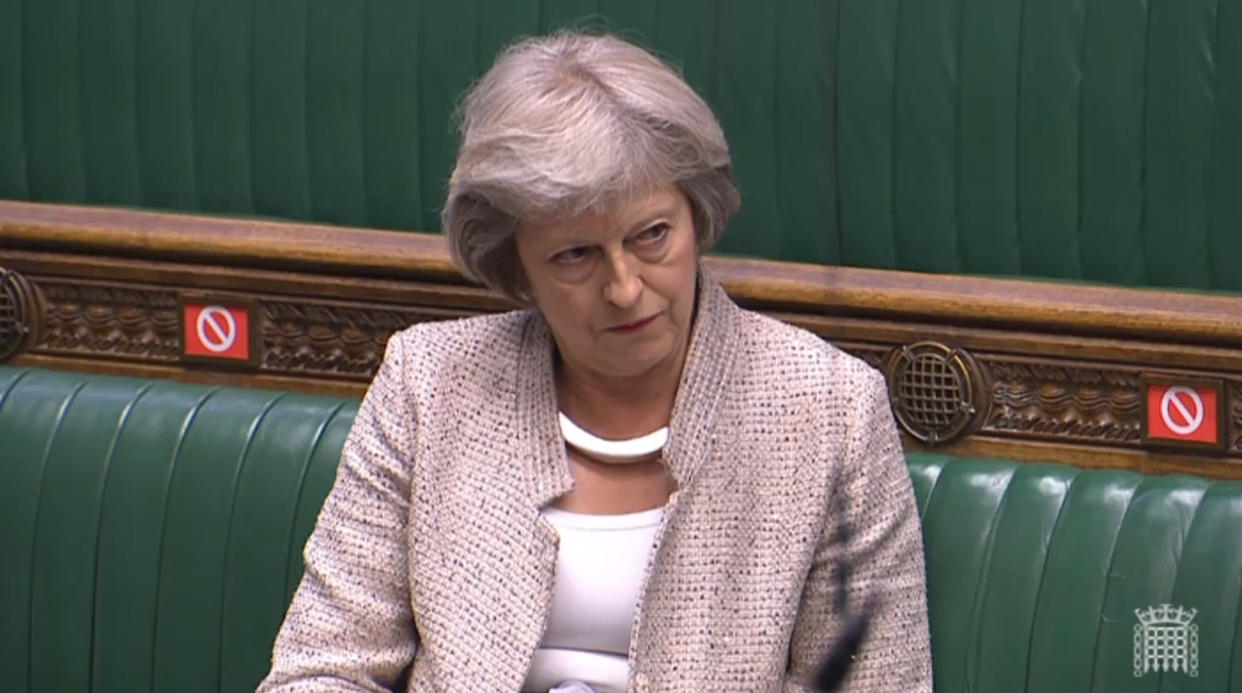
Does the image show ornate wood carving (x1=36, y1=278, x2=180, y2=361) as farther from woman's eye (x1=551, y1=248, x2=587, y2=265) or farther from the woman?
woman's eye (x1=551, y1=248, x2=587, y2=265)

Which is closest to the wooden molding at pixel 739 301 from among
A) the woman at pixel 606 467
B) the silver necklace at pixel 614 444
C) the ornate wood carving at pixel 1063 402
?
the ornate wood carving at pixel 1063 402

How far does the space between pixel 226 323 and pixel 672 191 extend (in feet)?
2.88

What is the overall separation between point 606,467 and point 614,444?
0.09 feet

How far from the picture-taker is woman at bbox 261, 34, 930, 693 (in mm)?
2121

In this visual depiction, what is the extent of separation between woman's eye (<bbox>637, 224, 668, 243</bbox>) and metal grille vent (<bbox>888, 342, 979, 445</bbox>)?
412 mm

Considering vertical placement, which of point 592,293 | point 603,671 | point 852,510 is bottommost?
point 603,671

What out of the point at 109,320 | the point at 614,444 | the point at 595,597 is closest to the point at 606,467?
the point at 614,444

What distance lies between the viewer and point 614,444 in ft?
7.31

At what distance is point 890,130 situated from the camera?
2445mm

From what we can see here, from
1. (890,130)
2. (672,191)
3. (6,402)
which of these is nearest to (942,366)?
(890,130)

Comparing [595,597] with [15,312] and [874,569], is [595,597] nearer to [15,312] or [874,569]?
Answer: [874,569]

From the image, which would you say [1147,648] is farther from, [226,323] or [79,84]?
[79,84]

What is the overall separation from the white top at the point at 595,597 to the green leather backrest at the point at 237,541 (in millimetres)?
319

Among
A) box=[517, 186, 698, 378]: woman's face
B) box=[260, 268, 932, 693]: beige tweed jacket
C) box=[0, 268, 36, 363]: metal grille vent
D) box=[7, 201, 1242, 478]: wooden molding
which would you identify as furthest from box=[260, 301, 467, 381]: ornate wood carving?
box=[517, 186, 698, 378]: woman's face
